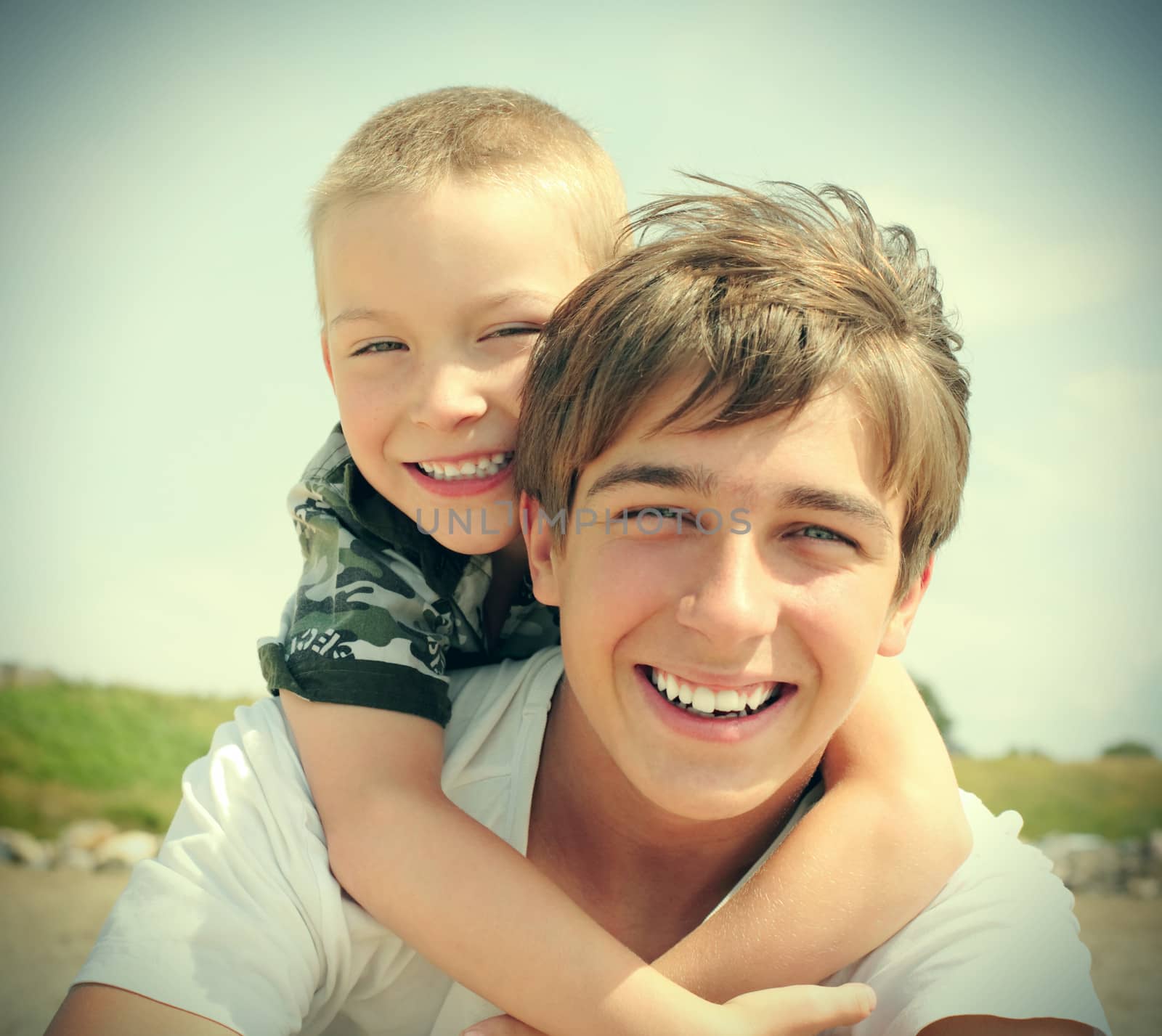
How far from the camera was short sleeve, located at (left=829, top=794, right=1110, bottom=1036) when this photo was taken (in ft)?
6.53

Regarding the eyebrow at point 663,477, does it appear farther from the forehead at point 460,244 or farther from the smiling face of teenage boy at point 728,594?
the forehead at point 460,244

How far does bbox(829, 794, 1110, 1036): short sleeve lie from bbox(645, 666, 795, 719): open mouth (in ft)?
1.82

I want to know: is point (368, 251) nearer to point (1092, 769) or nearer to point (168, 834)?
point (168, 834)

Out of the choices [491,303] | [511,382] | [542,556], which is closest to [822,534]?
[542,556]

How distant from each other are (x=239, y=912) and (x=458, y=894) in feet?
1.40

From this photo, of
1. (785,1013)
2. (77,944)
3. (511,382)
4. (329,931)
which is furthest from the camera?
(77,944)

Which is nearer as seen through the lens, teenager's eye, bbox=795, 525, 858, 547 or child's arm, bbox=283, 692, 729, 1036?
child's arm, bbox=283, 692, 729, 1036

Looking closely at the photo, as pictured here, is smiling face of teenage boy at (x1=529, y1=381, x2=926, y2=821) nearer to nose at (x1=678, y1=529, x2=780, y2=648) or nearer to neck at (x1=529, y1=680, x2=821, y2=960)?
nose at (x1=678, y1=529, x2=780, y2=648)

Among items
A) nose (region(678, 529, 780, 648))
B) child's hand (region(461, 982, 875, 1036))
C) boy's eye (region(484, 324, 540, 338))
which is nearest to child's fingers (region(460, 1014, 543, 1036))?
child's hand (region(461, 982, 875, 1036))

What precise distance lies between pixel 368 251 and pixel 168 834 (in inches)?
55.0

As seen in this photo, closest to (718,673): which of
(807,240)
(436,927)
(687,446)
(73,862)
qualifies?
(687,446)

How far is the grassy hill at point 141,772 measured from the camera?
841cm

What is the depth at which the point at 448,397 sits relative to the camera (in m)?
2.44

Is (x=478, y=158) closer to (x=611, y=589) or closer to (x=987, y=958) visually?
(x=611, y=589)
